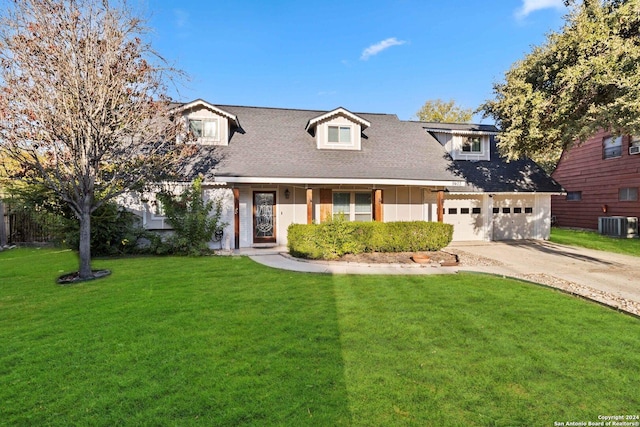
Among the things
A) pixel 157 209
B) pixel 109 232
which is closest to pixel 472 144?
pixel 157 209

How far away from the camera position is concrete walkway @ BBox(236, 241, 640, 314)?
6.97 meters

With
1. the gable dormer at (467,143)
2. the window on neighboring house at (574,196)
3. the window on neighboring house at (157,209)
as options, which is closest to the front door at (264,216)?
the window on neighboring house at (157,209)

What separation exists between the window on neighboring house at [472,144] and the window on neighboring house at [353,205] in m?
6.60

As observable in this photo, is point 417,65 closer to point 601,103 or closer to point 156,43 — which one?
point 601,103

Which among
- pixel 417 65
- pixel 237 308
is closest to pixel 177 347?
pixel 237 308

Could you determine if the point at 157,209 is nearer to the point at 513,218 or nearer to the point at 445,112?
the point at 513,218

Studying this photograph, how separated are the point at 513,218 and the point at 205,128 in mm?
15681

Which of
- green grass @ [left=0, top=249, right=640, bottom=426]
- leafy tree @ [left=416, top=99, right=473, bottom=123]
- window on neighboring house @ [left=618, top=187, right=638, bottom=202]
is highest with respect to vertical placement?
leafy tree @ [left=416, top=99, right=473, bottom=123]

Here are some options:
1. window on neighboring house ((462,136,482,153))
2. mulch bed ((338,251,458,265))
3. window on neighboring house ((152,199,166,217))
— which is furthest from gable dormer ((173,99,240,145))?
window on neighboring house ((462,136,482,153))

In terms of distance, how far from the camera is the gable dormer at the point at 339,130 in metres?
14.8

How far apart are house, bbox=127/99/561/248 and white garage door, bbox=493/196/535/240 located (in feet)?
0.17

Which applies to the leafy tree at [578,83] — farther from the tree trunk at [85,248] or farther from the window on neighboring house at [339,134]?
the tree trunk at [85,248]

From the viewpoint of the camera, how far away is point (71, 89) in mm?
7082

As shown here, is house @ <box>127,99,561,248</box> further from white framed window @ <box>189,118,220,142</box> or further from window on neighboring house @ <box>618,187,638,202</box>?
window on neighboring house @ <box>618,187,638,202</box>
